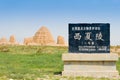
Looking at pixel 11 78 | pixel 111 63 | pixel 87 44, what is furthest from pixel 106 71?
pixel 11 78

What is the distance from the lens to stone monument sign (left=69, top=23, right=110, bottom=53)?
17.0 m

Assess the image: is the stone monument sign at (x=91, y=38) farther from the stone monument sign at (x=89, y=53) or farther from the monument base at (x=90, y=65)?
the monument base at (x=90, y=65)

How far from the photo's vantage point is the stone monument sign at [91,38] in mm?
16984

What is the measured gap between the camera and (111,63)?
1666cm

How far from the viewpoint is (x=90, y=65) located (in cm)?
1667

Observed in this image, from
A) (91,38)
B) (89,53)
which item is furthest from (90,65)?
(91,38)

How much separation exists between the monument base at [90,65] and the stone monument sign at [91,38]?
0.49 meters

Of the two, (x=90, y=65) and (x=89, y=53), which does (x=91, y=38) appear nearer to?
(x=89, y=53)

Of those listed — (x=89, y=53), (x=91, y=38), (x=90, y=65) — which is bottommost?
(x=90, y=65)

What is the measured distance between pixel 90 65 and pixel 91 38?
1.23m

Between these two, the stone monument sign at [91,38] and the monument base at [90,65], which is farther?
the stone monument sign at [91,38]

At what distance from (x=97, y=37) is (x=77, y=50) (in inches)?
41.6

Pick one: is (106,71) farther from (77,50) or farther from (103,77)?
(77,50)

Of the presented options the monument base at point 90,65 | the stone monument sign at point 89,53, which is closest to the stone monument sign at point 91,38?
the stone monument sign at point 89,53
